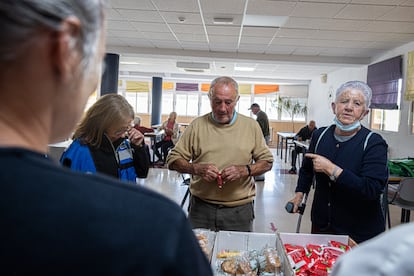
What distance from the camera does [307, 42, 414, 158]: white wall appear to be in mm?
5887

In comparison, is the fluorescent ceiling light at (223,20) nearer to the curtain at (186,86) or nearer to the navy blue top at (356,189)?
the navy blue top at (356,189)

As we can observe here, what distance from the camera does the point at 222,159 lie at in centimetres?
209

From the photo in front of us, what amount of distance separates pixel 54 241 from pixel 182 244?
0.14 metres

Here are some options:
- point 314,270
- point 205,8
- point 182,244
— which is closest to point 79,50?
point 182,244

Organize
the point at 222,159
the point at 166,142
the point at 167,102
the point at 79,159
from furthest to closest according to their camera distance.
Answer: the point at 167,102 → the point at 166,142 → the point at 222,159 → the point at 79,159

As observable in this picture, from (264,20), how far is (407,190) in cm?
304

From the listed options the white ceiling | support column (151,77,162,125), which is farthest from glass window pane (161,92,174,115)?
the white ceiling

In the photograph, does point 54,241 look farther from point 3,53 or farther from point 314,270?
point 314,270

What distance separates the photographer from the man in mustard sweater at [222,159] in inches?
80.8

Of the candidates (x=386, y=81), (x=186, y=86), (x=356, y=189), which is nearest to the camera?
(x=356, y=189)

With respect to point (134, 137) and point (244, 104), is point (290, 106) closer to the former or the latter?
point (244, 104)

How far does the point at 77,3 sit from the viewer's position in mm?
415

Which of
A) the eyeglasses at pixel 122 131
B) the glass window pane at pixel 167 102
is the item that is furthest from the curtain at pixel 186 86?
the eyeglasses at pixel 122 131

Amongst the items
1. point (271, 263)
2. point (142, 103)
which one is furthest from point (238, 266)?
point (142, 103)
